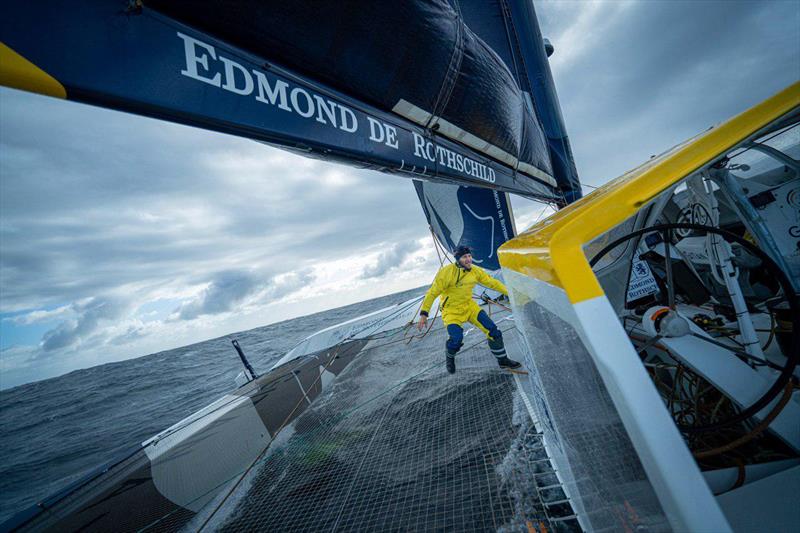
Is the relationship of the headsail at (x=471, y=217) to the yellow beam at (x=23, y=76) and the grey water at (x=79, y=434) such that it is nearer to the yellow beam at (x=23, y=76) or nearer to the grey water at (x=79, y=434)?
the yellow beam at (x=23, y=76)

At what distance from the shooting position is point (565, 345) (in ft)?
3.26

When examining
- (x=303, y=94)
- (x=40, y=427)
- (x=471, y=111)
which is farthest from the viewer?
(x=40, y=427)

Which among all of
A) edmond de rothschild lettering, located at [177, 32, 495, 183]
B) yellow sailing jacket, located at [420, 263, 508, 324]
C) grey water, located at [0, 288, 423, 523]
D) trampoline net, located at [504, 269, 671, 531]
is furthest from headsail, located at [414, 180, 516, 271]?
grey water, located at [0, 288, 423, 523]

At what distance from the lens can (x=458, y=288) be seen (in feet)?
13.6

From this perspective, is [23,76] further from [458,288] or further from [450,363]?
[450,363]

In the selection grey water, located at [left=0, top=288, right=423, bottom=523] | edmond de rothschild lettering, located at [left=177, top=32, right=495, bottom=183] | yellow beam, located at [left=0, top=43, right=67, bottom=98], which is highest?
→ edmond de rothschild lettering, located at [left=177, top=32, right=495, bottom=183]

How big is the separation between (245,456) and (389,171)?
4.26 m

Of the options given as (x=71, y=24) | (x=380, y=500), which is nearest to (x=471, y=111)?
(x=71, y=24)

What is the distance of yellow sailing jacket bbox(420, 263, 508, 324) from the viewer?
4.12 meters

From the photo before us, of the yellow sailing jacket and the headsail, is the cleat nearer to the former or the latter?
the yellow sailing jacket

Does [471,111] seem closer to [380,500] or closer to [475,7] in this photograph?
[475,7]

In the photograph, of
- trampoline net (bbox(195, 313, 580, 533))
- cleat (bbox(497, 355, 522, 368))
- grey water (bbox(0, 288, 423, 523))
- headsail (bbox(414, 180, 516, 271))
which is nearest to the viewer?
trampoline net (bbox(195, 313, 580, 533))

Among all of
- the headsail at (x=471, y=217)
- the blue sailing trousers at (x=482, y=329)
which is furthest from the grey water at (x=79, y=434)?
the headsail at (x=471, y=217)

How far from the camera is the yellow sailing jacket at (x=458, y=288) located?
4.12m
